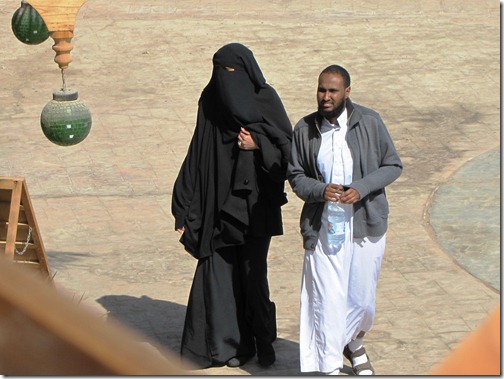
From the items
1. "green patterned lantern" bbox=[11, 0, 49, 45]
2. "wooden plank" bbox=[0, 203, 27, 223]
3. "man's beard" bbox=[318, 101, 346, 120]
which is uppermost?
"green patterned lantern" bbox=[11, 0, 49, 45]

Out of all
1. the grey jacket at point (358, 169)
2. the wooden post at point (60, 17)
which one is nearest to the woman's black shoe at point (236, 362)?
→ the grey jacket at point (358, 169)

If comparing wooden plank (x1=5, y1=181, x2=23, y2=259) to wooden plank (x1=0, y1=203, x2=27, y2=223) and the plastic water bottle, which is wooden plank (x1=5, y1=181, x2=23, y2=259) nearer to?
wooden plank (x1=0, y1=203, x2=27, y2=223)

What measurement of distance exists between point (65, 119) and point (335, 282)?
1697 millimetres

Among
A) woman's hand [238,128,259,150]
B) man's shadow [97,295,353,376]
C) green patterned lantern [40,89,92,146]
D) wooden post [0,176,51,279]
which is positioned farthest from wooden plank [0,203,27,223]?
woman's hand [238,128,259,150]

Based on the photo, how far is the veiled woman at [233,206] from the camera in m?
5.55

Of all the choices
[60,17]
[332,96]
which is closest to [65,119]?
[60,17]

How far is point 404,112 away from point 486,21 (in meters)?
3.74

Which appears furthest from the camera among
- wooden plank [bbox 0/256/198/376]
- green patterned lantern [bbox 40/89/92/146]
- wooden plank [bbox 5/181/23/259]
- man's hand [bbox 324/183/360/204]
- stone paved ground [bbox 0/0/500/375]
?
stone paved ground [bbox 0/0/500/375]

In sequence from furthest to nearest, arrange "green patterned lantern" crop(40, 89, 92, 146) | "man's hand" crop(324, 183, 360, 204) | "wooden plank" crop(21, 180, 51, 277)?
1. "green patterned lantern" crop(40, 89, 92, 146)
2. "wooden plank" crop(21, 180, 51, 277)
3. "man's hand" crop(324, 183, 360, 204)

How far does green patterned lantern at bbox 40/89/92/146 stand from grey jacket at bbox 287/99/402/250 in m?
1.28

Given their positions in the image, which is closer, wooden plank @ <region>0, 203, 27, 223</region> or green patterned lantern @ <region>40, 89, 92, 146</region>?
wooden plank @ <region>0, 203, 27, 223</region>

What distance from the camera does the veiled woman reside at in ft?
18.2

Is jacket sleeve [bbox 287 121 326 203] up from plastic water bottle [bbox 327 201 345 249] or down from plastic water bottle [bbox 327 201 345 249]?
up

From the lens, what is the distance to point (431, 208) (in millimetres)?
8562
